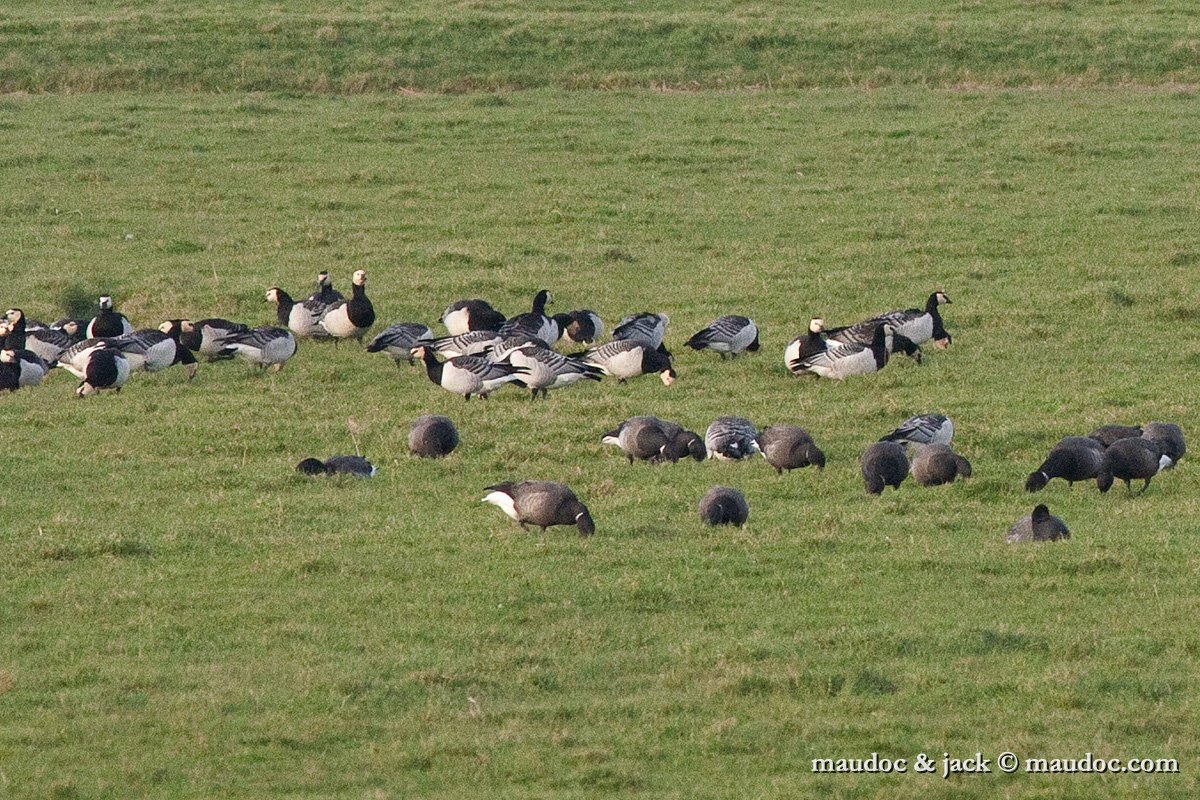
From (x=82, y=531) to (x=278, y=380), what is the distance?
6.18 m

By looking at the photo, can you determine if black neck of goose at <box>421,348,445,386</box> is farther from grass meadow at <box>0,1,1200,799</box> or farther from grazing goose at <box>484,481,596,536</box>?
grazing goose at <box>484,481,596,536</box>

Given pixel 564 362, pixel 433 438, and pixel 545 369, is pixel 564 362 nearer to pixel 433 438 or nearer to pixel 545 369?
pixel 545 369

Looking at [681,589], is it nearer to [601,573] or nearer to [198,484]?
[601,573]

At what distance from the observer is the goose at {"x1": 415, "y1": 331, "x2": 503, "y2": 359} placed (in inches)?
735

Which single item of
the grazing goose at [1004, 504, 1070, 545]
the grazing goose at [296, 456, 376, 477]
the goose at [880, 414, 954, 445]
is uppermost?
the goose at [880, 414, 954, 445]

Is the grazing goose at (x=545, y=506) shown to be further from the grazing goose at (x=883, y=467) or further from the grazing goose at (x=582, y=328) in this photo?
the grazing goose at (x=582, y=328)

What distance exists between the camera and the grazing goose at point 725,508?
13164 mm

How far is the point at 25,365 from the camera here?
18594 mm

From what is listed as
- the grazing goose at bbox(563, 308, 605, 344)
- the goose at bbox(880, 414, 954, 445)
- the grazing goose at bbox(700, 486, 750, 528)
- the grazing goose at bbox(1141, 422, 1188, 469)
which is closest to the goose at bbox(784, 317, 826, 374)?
the grazing goose at bbox(563, 308, 605, 344)

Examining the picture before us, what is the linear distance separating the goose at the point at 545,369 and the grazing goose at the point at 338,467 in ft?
10.5

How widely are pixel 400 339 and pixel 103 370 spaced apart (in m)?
3.25

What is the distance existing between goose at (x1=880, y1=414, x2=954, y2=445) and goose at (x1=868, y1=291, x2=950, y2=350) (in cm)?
403

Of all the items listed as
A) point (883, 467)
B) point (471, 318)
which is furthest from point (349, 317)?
point (883, 467)

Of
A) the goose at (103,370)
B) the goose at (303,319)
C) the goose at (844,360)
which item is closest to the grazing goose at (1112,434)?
the goose at (844,360)
